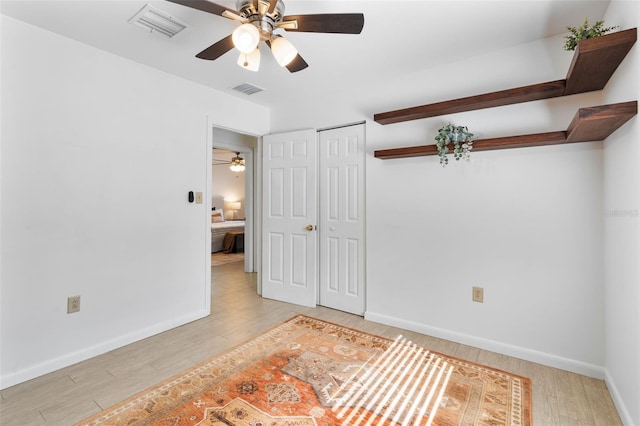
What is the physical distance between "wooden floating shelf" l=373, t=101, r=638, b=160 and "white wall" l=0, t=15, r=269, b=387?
2041 mm

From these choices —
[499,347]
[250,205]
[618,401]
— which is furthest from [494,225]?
[250,205]

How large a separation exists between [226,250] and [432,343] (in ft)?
17.9

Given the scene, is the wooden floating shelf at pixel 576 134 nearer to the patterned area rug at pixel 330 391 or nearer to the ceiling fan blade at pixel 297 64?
the ceiling fan blade at pixel 297 64

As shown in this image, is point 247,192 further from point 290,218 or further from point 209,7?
point 209,7

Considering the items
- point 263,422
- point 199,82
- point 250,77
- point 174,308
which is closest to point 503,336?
point 263,422

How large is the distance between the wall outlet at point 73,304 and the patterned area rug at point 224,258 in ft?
11.5

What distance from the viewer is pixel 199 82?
3092 mm

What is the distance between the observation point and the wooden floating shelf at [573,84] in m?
1.53

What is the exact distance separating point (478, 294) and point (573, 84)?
1.66 meters

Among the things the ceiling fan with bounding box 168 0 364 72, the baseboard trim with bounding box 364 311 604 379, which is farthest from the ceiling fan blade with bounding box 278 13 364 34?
the baseboard trim with bounding box 364 311 604 379

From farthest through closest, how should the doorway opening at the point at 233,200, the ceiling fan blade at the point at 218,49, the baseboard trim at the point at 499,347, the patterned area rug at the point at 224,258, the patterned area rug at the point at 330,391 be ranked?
the patterned area rug at the point at 224,258
the doorway opening at the point at 233,200
the baseboard trim at the point at 499,347
the ceiling fan blade at the point at 218,49
the patterned area rug at the point at 330,391

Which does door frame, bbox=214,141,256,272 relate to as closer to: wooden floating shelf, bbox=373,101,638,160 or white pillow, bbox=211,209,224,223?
wooden floating shelf, bbox=373,101,638,160

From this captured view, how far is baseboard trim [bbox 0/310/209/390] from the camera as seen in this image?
6.63ft

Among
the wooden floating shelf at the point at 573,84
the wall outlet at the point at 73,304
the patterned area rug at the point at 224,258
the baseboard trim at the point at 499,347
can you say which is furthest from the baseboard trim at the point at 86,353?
the patterned area rug at the point at 224,258
